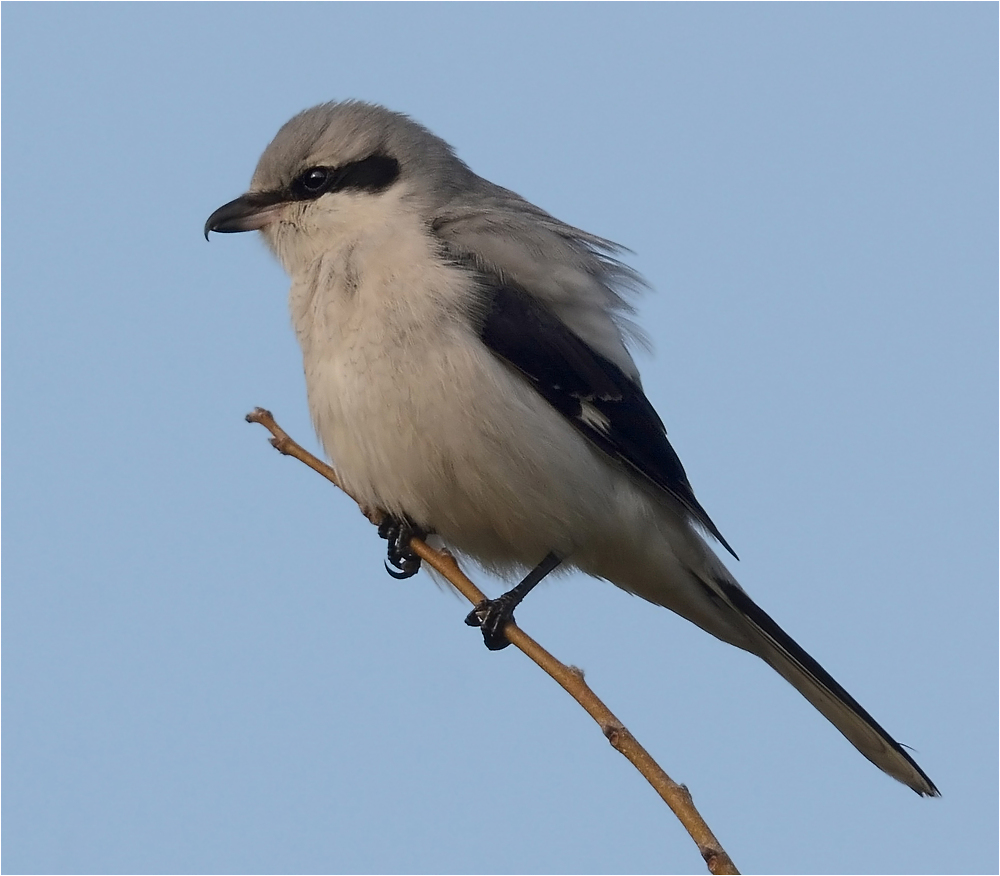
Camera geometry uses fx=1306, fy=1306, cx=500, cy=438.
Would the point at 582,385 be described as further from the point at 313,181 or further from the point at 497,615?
the point at 313,181

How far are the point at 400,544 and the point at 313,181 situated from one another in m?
1.34

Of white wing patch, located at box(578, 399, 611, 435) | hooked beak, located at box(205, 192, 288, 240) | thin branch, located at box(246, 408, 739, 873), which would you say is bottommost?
thin branch, located at box(246, 408, 739, 873)

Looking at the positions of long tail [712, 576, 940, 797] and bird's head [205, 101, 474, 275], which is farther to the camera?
bird's head [205, 101, 474, 275]

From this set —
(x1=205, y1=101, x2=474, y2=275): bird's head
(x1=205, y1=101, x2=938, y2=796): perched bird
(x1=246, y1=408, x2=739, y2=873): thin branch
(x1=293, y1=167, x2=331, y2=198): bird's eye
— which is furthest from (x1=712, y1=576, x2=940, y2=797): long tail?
(x1=293, y1=167, x2=331, y2=198): bird's eye

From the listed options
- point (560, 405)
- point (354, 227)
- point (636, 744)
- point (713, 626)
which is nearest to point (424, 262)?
point (354, 227)

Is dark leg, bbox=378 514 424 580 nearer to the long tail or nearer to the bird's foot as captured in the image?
the bird's foot

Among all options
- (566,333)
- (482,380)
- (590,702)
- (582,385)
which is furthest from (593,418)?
(590,702)

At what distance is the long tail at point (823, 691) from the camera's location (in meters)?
4.28

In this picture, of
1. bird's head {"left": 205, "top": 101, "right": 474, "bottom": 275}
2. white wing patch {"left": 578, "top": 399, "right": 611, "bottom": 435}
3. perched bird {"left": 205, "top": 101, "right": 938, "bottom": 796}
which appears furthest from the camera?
bird's head {"left": 205, "top": 101, "right": 474, "bottom": 275}

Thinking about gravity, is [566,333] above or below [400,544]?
above

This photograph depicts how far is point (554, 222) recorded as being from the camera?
15.9 feet

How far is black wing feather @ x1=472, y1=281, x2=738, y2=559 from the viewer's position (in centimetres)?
431

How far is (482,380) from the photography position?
163 inches

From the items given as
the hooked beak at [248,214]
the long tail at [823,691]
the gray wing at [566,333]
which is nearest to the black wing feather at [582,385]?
the gray wing at [566,333]
